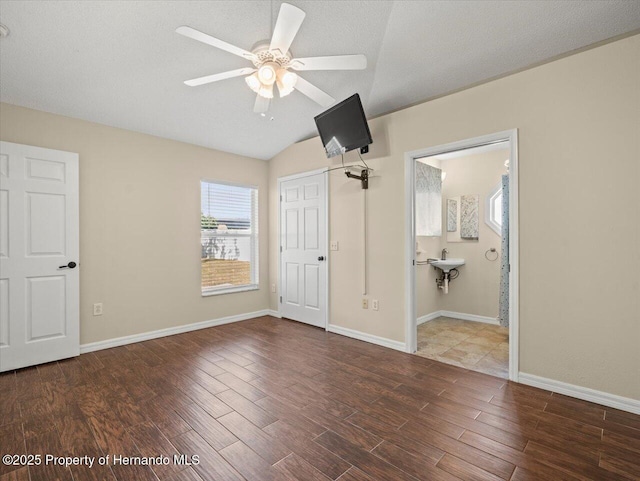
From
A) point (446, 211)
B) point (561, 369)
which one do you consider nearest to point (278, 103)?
point (446, 211)

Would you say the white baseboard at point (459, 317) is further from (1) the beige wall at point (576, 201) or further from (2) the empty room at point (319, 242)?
(1) the beige wall at point (576, 201)

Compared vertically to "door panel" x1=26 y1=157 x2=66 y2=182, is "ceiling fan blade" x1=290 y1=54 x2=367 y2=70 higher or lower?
higher

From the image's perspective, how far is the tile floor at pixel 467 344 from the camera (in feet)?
9.92

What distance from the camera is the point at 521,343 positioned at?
2621 mm

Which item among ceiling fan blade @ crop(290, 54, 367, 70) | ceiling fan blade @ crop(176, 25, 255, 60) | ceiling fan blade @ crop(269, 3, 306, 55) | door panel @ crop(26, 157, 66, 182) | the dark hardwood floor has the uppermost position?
ceiling fan blade @ crop(269, 3, 306, 55)

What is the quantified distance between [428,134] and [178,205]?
3.12m

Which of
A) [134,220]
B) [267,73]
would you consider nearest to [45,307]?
[134,220]

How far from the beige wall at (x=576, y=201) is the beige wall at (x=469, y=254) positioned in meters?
2.00

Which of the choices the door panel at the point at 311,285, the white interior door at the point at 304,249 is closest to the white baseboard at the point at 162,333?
the white interior door at the point at 304,249

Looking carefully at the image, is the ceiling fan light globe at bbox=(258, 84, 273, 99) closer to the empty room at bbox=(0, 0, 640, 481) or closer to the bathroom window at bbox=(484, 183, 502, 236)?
the empty room at bbox=(0, 0, 640, 481)

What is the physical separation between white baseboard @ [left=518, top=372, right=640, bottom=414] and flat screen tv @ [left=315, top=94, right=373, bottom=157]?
8.31ft

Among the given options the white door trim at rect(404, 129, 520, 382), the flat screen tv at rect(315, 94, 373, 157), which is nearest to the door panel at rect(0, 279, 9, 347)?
the flat screen tv at rect(315, 94, 373, 157)

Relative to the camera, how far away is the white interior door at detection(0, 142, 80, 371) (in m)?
2.88

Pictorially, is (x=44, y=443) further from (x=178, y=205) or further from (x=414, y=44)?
(x=414, y=44)
